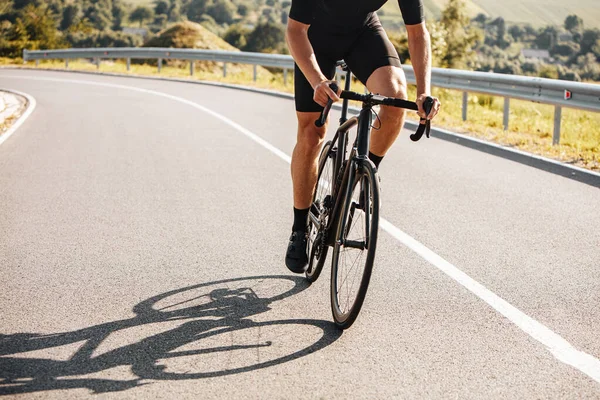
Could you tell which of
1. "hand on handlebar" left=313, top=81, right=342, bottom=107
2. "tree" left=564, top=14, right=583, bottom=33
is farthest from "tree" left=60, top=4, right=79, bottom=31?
"hand on handlebar" left=313, top=81, right=342, bottom=107

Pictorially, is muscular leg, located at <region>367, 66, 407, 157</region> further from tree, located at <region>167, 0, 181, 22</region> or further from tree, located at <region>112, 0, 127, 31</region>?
tree, located at <region>167, 0, 181, 22</region>

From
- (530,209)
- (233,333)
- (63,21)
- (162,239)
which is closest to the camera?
(233,333)

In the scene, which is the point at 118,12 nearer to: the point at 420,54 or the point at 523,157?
the point at 523,157

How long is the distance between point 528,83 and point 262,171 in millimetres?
5149

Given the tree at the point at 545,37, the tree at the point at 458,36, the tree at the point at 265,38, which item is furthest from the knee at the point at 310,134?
the tree at the point at 545,37

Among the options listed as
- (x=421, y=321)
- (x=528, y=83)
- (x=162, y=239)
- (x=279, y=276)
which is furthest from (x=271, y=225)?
(x=528, y=83)

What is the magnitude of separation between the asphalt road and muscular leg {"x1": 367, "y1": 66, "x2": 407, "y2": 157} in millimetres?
885

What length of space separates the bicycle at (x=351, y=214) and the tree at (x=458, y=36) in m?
73.3

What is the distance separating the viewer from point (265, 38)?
69.3m

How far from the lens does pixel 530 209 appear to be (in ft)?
22.7

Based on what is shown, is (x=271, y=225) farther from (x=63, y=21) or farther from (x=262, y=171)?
(x=63, y=21)

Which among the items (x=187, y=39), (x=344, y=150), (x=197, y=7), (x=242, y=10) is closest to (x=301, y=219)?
(x=344, y=150)

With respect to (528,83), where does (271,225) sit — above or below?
below

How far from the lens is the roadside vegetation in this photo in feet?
42.6
